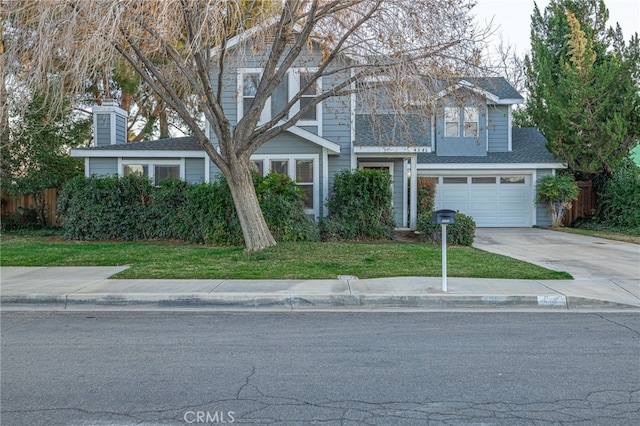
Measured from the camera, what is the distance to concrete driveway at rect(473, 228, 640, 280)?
33.8 feet

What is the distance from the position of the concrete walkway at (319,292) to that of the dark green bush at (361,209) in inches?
221

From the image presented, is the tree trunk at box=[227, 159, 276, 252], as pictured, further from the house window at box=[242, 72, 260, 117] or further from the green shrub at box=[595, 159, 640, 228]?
the green shrub at box=[595, 159, 640, 228]

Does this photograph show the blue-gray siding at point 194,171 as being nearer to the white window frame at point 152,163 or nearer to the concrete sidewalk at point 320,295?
the white window frame at point 152,163

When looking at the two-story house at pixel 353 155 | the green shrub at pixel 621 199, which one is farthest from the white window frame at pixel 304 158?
the green shrub at pixel 621 199

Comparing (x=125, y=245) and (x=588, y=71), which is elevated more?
(x=588, y=71)

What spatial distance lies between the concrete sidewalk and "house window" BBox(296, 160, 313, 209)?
25.5 feet

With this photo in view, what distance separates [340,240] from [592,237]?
30.1ft

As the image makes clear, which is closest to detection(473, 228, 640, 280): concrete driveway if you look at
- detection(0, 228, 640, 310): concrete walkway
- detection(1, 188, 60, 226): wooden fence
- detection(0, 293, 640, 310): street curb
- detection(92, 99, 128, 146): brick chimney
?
detection(0, 228, 640, 310): concrete walkway

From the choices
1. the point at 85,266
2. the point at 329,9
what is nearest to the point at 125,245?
the point at 85,266

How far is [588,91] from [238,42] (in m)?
14.1

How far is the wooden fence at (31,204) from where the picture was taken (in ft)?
64.2

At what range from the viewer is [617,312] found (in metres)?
7.32

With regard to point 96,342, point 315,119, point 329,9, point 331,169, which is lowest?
point 96,342

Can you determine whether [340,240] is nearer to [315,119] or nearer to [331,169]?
[331,169]
